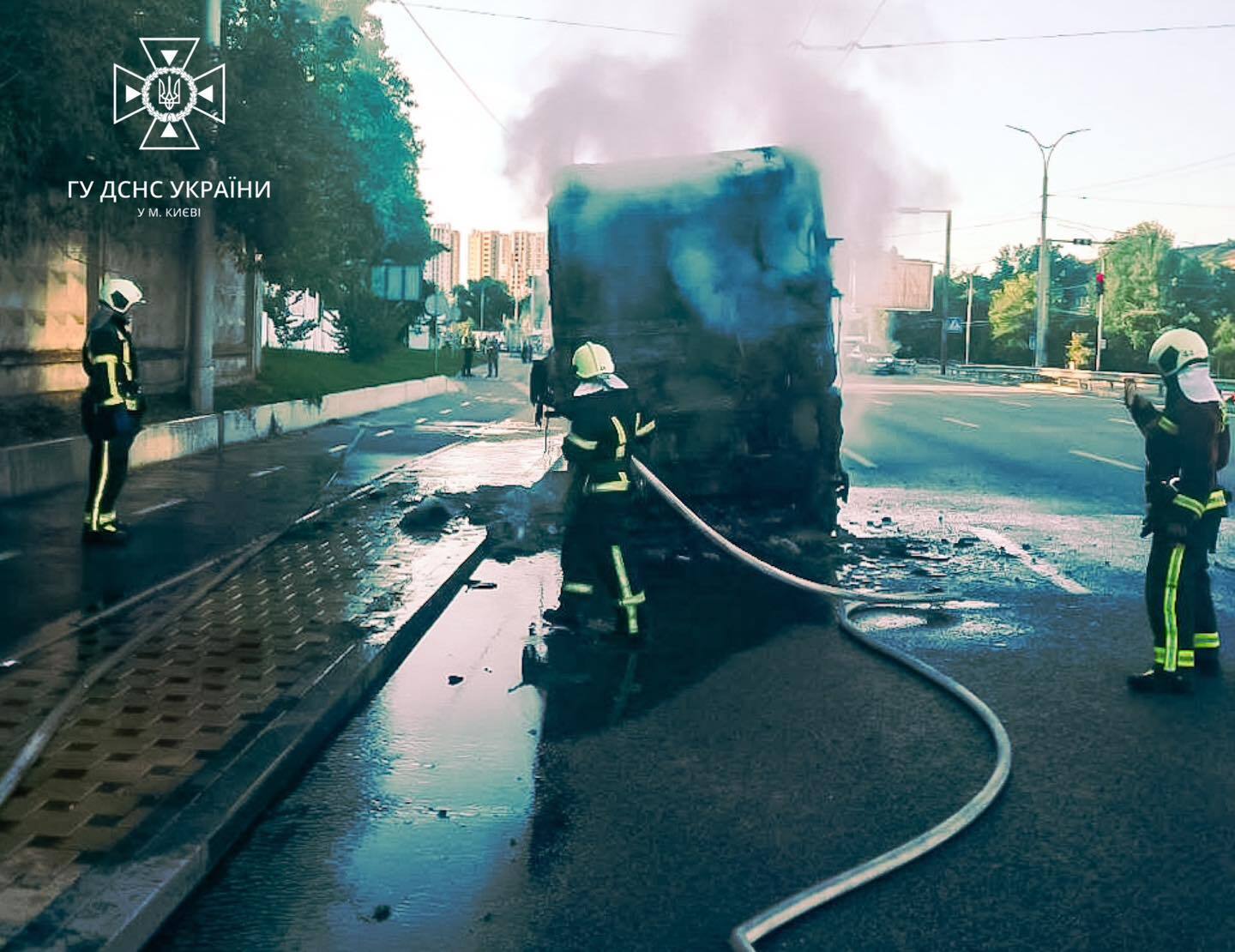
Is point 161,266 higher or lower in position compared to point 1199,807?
higher

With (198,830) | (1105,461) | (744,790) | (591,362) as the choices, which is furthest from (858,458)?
(198,830)

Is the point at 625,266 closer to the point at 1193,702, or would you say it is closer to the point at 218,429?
the point at 1193,702

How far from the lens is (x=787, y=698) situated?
6531mm

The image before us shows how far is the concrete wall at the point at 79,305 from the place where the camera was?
16891 millimetres

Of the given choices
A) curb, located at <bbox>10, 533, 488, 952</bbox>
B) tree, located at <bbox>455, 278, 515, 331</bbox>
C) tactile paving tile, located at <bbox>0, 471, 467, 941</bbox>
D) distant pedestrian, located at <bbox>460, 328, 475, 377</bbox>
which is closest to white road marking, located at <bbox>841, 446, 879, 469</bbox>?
tactile paving tile, located at <bbox>0, 471, 467, 941</bbox>

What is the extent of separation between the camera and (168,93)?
16766mm

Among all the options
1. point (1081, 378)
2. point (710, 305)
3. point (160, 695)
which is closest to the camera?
point (160, 695)

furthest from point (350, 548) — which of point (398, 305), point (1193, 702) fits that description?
point (398, 305)

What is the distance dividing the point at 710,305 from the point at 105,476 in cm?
492

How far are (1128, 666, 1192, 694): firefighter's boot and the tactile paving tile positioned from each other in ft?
12.9

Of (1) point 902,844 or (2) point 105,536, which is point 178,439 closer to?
(2) point 105,536

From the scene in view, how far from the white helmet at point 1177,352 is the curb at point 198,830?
13.6ft

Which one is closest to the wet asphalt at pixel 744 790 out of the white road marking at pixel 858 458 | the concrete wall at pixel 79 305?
the white road marking at pixel 858 458

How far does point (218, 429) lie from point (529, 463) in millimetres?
4843
